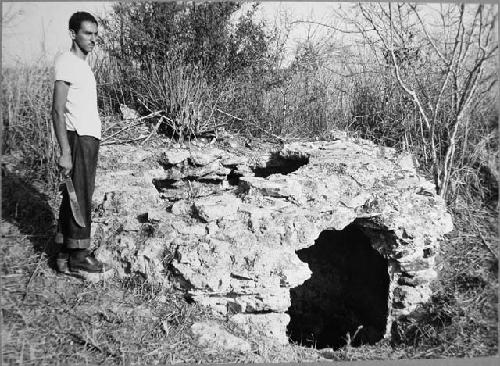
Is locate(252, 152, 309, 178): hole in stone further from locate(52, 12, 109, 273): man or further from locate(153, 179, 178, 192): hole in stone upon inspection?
locate(52, 12, 109, 273): man

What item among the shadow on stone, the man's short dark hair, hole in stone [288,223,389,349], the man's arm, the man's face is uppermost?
the man's short dark hair

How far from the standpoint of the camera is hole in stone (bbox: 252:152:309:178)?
457cm

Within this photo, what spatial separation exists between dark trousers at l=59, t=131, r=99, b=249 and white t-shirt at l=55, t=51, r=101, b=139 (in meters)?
0.07

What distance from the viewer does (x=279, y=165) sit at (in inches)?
184

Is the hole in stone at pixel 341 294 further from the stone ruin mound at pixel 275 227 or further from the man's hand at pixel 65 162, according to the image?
the man's hand at pixel 65 162

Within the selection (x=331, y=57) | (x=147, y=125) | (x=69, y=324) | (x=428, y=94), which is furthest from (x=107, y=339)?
(x=331, y=57)

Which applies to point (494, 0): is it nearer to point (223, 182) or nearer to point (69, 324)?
point (223, 182)

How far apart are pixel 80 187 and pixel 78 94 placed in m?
0.60

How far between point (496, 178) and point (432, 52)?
1486 millimetres

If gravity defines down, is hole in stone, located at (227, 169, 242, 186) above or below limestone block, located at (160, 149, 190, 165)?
below

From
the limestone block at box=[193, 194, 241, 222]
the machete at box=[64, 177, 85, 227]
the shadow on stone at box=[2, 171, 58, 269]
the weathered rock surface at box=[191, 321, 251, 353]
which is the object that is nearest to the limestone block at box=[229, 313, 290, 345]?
the weathered rock surface at box=[191, 321, 251, 353]

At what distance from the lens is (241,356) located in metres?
3.09

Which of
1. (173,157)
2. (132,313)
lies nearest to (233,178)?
(173,157)

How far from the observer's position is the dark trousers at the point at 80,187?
286 cm
